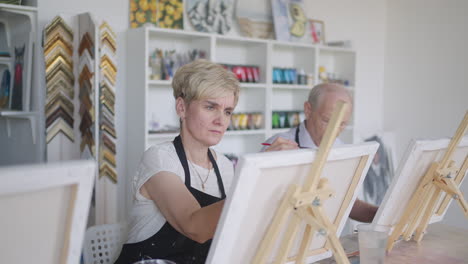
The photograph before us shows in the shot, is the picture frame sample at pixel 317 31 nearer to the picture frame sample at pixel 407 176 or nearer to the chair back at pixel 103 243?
the picture frame sample at pixel 407 176

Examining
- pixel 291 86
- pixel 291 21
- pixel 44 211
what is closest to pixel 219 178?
pixel 44 211

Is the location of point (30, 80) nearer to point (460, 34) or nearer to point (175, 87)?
point (175, 87)

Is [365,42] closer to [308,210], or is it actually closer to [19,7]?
[19,7]

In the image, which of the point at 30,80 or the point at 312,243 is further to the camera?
the point at 30,80

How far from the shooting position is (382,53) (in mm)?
5105

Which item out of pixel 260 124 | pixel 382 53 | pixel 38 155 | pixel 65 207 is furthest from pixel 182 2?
pixel 65 207

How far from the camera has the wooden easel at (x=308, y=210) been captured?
3.92 ft

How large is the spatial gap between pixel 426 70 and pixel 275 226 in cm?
396

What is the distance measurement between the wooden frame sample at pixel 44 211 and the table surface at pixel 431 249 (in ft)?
3.12

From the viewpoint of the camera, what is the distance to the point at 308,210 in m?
1.24

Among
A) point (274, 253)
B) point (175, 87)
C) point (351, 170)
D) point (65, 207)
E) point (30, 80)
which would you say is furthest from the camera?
point (30, 80)

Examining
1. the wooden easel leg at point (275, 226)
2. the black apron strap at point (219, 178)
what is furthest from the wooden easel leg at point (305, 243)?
the black apron strap at point (219, 178)

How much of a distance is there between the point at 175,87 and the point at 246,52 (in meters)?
2.26

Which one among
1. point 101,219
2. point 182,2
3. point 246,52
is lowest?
point 101,219
